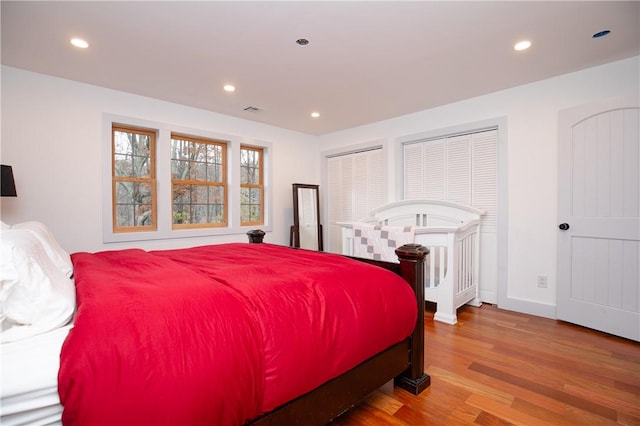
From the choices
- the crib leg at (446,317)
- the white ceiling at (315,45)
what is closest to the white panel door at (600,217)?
the white ceiling at (315,45)

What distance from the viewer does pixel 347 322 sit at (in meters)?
1.41

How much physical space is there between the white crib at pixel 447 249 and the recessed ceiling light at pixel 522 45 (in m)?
1.60

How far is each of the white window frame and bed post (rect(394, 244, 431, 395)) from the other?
3032 mm

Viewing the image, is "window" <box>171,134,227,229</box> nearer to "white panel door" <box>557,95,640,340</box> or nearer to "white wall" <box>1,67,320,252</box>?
"white wall" <box>1,67,320,252</box>

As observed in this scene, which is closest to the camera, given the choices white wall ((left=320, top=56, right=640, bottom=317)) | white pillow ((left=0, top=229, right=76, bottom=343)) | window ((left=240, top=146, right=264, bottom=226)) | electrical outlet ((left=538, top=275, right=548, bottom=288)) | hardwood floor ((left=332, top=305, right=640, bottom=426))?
white pillow ((left=0, top=229, right=76, bottom=343))

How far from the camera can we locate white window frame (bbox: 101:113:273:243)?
3320mm

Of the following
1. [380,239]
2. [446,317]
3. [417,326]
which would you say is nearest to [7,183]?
[417,326]

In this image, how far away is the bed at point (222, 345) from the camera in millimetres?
813

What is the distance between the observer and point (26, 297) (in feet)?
3.08

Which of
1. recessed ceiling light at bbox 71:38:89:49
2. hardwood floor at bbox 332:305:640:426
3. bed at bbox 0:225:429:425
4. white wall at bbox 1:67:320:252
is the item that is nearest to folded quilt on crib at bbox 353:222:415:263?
hardwood floor at bbox 332:305:640:426

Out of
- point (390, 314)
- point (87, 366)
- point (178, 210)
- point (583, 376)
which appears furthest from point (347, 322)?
point (178, 210)

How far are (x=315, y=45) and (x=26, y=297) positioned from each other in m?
2.37

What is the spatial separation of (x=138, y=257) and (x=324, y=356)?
1433 mm

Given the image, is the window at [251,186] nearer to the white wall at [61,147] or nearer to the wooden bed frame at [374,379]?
the white wall at [61,147]
